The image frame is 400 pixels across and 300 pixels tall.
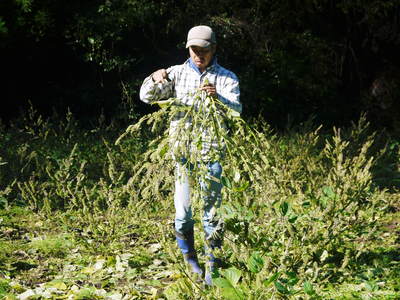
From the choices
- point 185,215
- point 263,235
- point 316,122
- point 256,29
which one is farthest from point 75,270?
point 316,122

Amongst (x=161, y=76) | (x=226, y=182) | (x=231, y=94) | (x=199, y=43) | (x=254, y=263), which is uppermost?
(x=199, y=43)

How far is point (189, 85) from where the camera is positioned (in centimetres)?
340

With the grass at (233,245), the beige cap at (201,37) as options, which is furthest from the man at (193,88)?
the grass at (233,245)

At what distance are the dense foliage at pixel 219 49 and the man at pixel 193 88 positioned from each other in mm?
4613

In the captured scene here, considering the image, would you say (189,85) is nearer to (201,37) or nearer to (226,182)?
(201,37)

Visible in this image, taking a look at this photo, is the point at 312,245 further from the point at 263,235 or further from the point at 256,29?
the point at 256,29

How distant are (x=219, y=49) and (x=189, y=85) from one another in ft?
17.3

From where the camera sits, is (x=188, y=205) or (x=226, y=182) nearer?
(x=226, y=182)

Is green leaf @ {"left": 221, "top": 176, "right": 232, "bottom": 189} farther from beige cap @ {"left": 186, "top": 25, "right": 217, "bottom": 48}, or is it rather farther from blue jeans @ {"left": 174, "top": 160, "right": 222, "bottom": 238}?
beige cap @ {"left": 186, "top": 25, "right": 217, "bottom": 48}

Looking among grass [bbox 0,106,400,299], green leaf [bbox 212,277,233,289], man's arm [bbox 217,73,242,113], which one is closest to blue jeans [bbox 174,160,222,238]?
grass [bbox 0,106,400,299]

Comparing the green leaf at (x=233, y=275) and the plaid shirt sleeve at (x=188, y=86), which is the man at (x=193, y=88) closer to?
the plaid shirt sleeve at (x=188, y=86)

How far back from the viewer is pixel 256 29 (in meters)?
8.48

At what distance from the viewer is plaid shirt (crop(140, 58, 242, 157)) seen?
10.8 ft

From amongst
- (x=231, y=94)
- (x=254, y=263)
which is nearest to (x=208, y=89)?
(x=231, y=94)
